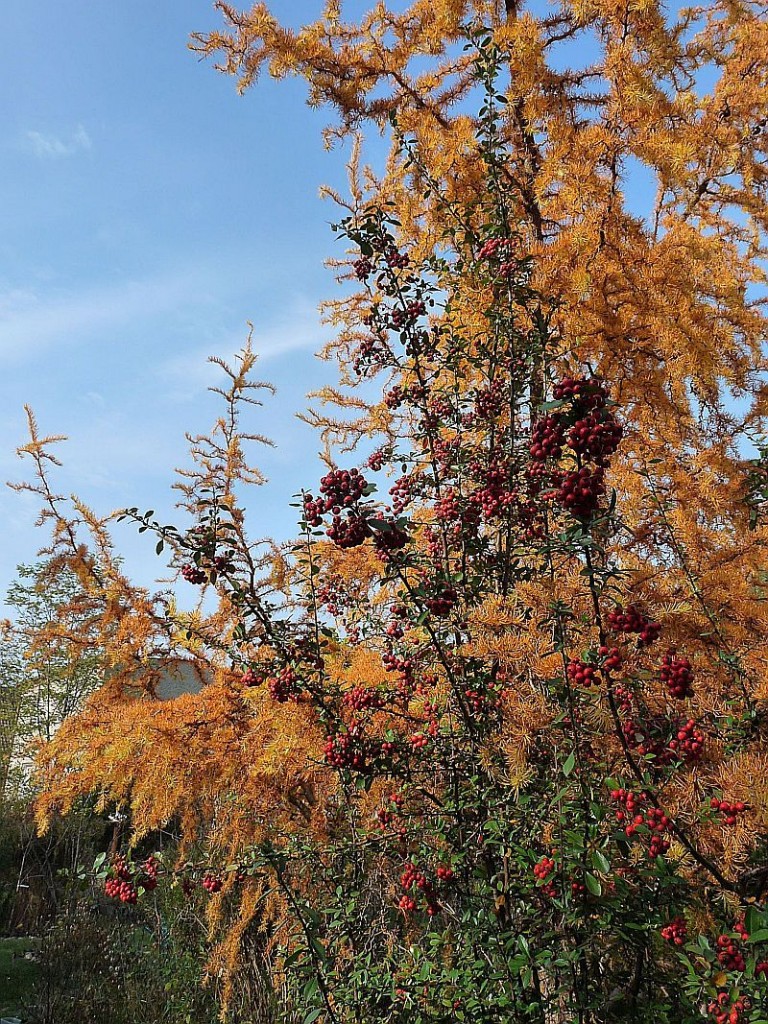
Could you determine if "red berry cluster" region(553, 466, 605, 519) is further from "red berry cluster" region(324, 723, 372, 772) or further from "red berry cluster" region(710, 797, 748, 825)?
"red berry cluster" region(324, 723, 372, 772)

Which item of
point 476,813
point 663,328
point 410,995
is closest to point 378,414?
point 663,328

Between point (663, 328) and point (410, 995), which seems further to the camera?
point (663, 328)

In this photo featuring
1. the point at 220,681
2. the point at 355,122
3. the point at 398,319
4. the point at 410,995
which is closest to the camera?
the point at 410,995

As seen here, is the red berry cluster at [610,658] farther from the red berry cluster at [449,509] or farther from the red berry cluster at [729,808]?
the red berry cluster at [449,509]

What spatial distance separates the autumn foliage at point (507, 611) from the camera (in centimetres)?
135

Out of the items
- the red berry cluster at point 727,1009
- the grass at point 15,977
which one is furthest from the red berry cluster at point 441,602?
the grass at point 15,977

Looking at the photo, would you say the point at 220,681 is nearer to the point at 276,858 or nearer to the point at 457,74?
the point at 276,858

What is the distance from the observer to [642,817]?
1.23 metres

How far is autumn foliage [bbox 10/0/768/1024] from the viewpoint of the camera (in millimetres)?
1354

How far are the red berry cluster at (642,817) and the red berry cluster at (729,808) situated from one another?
164 millimetres

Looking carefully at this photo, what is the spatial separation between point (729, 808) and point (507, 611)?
564 mm

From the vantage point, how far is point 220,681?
8.95 feet

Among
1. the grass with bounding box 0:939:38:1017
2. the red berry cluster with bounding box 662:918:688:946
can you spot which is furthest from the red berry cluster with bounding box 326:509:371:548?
the grass with bounding box 0:939:38:1017

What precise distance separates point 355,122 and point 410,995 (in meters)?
3.03
